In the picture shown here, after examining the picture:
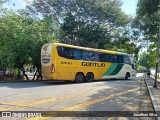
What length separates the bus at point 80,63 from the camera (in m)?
19.4

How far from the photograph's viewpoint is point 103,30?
38.0m

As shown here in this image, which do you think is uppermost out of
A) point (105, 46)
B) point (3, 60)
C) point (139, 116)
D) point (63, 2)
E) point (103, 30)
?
point (63, 2)

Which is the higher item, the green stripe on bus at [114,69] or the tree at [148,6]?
the tree at [148,6]

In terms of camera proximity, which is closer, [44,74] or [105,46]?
[44,74]

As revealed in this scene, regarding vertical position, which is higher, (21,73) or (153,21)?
(153,21)

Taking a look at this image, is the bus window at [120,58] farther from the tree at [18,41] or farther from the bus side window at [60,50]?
the bus side window at [60,50]

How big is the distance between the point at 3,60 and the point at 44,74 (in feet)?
14.3

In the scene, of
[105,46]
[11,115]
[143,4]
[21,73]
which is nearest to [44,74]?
[21,73]

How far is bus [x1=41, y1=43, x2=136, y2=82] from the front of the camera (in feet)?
63.6

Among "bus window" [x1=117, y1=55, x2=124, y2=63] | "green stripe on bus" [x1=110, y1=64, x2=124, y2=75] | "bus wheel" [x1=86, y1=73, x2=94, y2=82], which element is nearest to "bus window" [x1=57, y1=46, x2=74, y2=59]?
"bus wheel" [x1=86, y1=73, x2=94, y2=82]

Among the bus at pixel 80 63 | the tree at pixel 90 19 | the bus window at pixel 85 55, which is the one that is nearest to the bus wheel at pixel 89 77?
the bus at pixel 80 63

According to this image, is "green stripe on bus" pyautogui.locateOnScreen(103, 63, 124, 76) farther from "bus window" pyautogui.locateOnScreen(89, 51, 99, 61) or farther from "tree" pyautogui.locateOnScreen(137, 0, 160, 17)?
"tree" pyautogui.locateOnScreen(137, 0, 160, 17)

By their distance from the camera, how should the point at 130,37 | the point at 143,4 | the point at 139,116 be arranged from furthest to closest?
the point at 130,37
the point at 143,4
the point at 139,116

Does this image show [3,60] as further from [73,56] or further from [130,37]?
[130,37]
